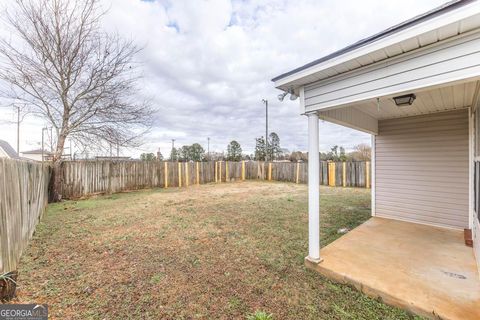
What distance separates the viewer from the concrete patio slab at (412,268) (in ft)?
6.57

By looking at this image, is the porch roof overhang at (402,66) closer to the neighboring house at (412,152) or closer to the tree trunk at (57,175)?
the neighboring house at (412,152)

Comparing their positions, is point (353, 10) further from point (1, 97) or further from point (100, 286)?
point (1, 97)

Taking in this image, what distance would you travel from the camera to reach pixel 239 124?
95.8 feet

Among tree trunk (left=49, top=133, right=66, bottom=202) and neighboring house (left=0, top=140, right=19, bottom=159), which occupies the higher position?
neighboring house (left=0, top=140, right=19, bottom=159)

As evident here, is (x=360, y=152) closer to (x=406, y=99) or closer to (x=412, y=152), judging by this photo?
(x=412, y=152)

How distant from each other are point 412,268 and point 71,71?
10.9 metres

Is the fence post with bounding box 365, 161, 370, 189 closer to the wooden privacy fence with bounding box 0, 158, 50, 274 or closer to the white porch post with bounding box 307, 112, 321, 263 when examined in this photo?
the white porch post with bounding box 307, 112, 321, 263

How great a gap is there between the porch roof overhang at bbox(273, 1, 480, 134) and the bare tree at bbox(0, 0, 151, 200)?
8.17 metres

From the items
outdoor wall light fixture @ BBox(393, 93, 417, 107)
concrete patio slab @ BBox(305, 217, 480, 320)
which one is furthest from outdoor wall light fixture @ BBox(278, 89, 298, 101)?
concrete patio slab @ BBox(305, 217, 480, 320)

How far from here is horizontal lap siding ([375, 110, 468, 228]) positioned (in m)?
4.05

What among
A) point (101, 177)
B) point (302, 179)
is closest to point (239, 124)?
point (302, 179)

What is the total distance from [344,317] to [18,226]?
13.5 feet

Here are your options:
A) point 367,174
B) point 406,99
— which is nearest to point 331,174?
point 367,174

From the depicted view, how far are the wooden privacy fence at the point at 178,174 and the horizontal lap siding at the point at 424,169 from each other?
6936 millimetres
